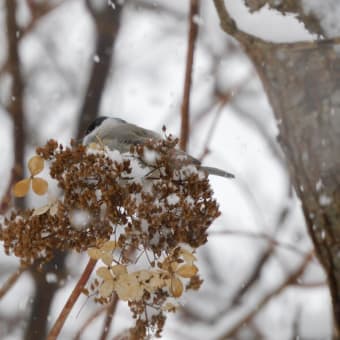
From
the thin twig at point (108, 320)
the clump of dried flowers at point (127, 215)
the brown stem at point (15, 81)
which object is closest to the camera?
the clump of dried flowers at point (127, 215)

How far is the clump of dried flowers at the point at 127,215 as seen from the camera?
129 centimetres

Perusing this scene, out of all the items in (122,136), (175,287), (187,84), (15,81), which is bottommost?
(175,287)

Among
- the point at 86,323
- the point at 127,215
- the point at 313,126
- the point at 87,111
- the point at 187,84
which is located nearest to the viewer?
the point at 127,215

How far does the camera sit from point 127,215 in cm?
129

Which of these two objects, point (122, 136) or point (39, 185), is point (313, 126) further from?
point (39, 185)

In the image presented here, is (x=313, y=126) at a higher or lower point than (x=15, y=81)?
lower

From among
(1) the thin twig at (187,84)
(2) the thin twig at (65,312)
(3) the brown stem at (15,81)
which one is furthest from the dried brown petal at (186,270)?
(3) the brown stem at (15,81)

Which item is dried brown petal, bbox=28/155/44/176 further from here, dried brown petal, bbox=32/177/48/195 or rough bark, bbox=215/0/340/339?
rough bark, bbox=215/0/340/339

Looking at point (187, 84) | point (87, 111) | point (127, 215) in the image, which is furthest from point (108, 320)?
Result: point (87, 111)

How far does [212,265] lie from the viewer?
5496mm

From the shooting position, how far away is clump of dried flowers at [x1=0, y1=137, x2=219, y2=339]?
1286 millimetres

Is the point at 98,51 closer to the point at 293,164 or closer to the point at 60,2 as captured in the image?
the point at 60,2

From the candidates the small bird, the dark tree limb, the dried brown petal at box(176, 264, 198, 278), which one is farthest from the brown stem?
the dried brown petal at box(176, 264, 198, 278)

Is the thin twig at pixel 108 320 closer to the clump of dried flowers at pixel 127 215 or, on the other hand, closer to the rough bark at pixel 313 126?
the clump of dried flowers at pixel 127 215
